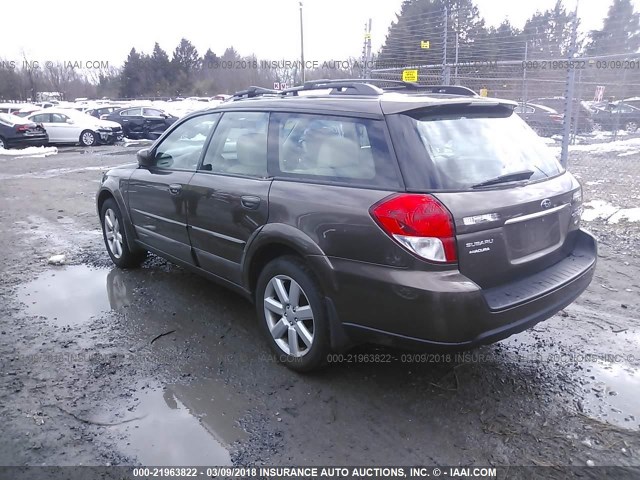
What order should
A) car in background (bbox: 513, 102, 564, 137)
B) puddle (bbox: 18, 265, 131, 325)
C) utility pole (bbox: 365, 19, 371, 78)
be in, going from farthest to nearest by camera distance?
car in background (bbox: 513, 102, 564, 137)
utility pole (bbox: 365, 19, 371, 78)
puddle (bbox: 18, 265, 131, 325)

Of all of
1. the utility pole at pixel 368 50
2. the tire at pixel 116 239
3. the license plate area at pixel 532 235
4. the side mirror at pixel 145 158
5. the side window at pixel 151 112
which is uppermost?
the utility pole at pixel 368 50

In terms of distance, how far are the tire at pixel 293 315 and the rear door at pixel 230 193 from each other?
1.07 ft

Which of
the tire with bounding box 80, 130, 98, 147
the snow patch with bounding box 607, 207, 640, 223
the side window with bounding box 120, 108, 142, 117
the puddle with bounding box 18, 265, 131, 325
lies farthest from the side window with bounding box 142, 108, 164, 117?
the snow patch with bounding box 607, 207, 640, 223

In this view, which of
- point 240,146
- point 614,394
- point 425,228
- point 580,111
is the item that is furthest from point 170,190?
point 580,111

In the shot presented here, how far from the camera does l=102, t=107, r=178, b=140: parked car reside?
75.5 ft

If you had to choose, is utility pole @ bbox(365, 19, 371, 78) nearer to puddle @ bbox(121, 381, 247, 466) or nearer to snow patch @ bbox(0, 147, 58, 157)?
puddle @ bbox(121, 381, 247, 466)

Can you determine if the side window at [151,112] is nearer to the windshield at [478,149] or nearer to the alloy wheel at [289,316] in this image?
the alloy wheel at [289,316]

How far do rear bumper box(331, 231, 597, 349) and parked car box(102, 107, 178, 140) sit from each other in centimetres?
2194

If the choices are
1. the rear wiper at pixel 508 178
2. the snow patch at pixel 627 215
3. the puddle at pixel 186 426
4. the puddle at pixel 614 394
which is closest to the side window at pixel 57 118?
the snow patch at pixel 627 215

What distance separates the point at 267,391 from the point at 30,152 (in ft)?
61.5

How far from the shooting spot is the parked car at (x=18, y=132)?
19.0 meters

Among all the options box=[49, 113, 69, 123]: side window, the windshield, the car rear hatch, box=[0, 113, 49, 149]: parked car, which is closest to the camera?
the car rear hatch

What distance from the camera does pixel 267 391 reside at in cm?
316

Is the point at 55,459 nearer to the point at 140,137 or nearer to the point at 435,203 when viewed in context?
the point at 435,203
